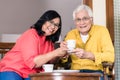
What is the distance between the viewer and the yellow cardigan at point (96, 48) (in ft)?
7.95

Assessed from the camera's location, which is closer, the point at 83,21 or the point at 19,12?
the point at 83,21

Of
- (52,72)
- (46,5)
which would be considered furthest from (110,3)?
(46,5)

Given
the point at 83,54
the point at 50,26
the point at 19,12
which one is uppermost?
the point at 19,12

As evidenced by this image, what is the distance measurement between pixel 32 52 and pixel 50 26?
27 centimetres

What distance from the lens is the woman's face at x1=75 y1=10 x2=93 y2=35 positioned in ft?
8.37

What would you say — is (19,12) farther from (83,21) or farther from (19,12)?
(83,21)

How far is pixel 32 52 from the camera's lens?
7.44 ft

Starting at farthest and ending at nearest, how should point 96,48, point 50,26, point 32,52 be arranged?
point 96,48 < point 50,26 < point 32,52

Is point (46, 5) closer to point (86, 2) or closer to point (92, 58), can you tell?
point (86, 2)

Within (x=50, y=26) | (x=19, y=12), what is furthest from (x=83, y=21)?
(x=19, y=12)

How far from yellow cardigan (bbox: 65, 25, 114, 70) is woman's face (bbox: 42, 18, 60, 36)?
296mm

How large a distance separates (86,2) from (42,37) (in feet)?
3.63

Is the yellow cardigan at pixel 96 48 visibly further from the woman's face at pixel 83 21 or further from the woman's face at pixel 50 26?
the woman's face at pixel 50 26

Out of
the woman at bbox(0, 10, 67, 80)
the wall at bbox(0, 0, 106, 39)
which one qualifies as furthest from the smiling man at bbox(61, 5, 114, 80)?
the wall at bbox(0, 0, 106, 39)
